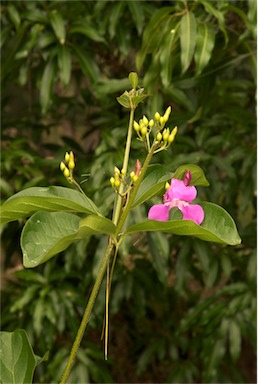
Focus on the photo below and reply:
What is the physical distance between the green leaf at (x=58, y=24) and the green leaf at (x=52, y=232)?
4.35ft

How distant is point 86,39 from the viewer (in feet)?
7.10

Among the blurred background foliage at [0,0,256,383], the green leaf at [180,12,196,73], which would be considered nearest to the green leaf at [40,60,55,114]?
the blurred background foliage at [0,0,256,383]

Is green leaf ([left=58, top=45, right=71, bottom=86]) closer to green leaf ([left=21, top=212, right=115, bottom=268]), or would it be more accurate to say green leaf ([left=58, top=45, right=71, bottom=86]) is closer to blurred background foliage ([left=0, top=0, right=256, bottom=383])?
blurred background foliage ([left=0, top=0, right=256, bottom=383])

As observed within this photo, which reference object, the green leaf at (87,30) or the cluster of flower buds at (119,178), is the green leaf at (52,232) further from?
the green leaf at (87,30)

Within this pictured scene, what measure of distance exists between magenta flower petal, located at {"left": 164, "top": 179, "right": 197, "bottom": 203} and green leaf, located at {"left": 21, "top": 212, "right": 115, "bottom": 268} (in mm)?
63

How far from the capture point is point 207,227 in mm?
655

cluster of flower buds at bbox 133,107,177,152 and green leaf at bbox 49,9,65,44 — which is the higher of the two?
green leaf at bbox 49,9,65,44

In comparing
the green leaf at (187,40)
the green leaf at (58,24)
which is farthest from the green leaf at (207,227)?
the green leaf at (58,24)

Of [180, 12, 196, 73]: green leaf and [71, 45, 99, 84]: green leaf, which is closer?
[180, 12, 196, 73]: green leaf

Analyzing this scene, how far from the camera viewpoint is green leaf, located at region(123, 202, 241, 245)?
615 mm

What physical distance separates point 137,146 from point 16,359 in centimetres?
115

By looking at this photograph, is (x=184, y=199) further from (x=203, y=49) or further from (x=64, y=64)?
(x=64, y=64)

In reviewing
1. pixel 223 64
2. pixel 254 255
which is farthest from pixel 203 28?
pixel 254 255

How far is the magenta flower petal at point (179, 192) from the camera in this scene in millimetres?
657
